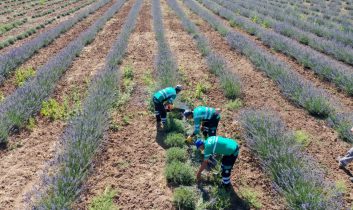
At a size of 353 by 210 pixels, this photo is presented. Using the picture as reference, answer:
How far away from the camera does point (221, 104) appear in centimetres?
835

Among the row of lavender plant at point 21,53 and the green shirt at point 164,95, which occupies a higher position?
the green shirt at point 164,95

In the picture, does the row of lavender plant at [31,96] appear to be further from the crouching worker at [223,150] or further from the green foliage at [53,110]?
the crouching worker at [223,150]

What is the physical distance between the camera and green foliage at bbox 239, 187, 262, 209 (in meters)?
4.98

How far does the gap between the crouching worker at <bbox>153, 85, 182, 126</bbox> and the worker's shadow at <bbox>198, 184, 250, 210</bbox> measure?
219 cm

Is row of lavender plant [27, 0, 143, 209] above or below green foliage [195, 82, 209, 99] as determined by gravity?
above

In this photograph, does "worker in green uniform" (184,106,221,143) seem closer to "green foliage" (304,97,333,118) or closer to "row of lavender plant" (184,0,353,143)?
"row of lavender plant" (184,0,353,143)

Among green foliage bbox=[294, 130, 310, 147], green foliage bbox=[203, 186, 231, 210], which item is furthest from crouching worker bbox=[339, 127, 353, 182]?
green foliage bbox=[203, 186, 231, 210]

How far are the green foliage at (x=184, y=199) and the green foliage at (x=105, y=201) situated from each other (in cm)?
90

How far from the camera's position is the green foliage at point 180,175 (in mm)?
5430

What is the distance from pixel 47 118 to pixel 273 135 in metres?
5.03

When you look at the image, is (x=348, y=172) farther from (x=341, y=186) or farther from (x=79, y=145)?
(x=79, y=145)

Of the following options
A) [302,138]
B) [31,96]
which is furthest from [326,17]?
[31,96]

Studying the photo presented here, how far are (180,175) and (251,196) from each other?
1161mm

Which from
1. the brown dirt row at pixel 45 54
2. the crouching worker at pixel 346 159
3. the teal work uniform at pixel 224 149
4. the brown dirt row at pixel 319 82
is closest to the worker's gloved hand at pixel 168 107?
the teal work uniform at pixel 224 149
